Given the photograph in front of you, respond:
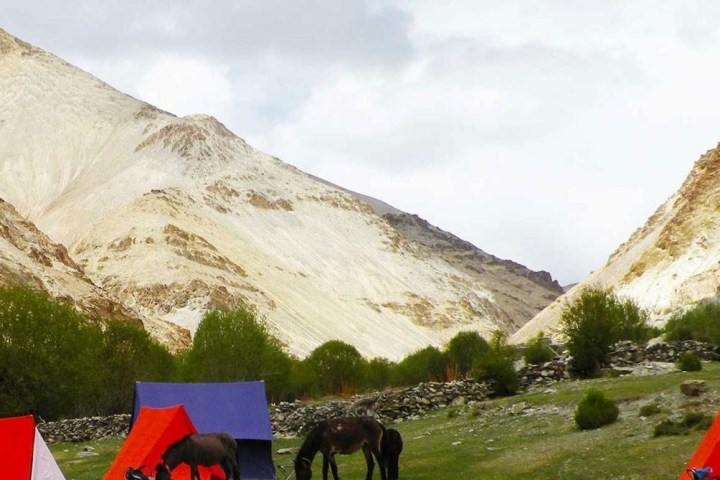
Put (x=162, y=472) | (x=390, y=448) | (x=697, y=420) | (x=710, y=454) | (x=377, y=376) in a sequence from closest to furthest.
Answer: (x=710, y=454) < (x=162, y=472) < (x=390, y=448) < (x=697, y=420) < (x=377, y=376)

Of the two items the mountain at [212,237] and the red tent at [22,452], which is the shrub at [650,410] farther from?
the mountain at [212,237]

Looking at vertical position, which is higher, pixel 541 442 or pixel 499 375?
pixel 499 375

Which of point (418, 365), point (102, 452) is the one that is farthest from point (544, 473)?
point (418, 365)

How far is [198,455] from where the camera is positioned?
60.2 feet

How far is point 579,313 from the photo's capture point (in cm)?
4519

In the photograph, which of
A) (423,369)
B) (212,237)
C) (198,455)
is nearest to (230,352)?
(423,369)

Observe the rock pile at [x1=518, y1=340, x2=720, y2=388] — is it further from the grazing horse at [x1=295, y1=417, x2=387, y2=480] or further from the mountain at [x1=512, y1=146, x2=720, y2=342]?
the mountain at [x1=512, y1=146, x2=720, y2=342]

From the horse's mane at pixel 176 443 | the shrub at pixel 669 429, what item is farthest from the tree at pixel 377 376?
the horse's mane at pixel 176 443

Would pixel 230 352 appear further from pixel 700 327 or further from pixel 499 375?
pixel 700 327

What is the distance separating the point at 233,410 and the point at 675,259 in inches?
2701

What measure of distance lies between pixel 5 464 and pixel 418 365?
4964cm

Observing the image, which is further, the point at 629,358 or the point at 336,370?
the point at 336,370

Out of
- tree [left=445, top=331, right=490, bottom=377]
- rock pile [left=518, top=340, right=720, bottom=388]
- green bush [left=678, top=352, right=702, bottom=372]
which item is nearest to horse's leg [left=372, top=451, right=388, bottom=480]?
green bush [left=678, top=352, right=702, bottom=372]

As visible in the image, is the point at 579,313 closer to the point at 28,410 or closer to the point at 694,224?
A: the point at 28,410
